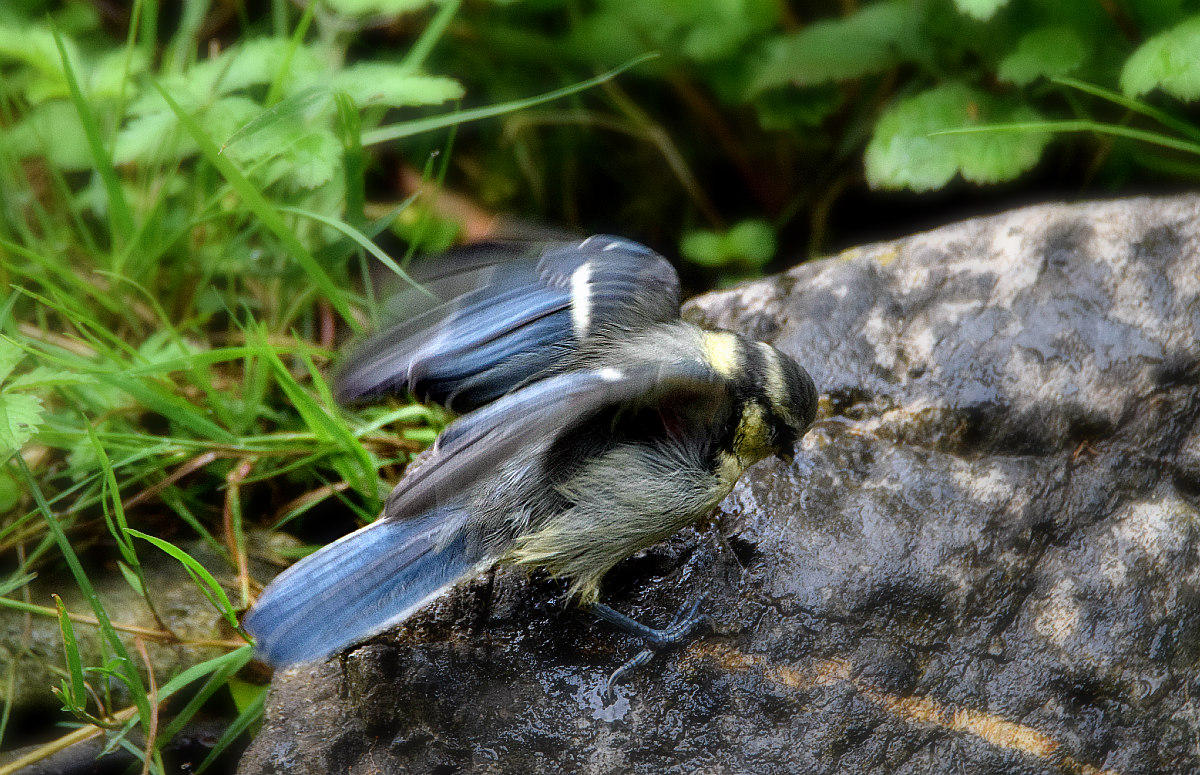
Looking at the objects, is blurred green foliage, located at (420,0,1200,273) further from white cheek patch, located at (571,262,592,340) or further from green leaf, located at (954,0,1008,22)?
white cheek patch, located at (571,262,592,340)

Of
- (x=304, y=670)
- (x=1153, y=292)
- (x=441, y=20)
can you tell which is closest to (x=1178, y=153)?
(x=1153, y=292)

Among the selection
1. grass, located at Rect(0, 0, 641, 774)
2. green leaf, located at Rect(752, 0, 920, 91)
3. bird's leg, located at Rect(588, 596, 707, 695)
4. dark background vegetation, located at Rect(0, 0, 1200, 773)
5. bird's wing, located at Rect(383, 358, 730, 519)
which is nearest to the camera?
bird's wing, located at Rect(383, 358, 730, 519)

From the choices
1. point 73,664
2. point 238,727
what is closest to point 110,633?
point 73,664

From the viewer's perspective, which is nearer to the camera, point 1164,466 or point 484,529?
point 484,529

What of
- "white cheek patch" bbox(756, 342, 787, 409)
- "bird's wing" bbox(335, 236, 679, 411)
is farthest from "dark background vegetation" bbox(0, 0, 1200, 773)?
"white cheek patch" bbox(756, 342, 787, 409)

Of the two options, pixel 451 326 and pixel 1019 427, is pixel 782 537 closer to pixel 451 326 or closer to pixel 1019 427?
pixel 1019 427

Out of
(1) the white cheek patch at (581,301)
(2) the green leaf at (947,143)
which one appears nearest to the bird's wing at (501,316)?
(1) the white cheek patch at (581,301)
